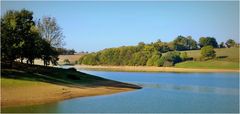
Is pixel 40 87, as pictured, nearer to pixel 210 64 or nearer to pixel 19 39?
pixel 19 39

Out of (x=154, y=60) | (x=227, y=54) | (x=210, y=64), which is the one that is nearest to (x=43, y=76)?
(x=210, y=64)

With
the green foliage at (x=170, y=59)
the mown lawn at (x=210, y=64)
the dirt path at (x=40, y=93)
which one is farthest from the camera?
the green foliage at (x=170, y=59)

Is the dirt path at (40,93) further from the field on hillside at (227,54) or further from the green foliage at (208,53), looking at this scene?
the green foliage at (208,53)

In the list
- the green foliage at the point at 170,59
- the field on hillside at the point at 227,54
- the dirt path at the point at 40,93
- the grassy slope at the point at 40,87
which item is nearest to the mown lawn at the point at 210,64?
the green foliage at the point at 170,59

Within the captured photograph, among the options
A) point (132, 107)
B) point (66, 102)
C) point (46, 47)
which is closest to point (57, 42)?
point (46, 47)

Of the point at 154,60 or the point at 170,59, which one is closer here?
the point at 170,59

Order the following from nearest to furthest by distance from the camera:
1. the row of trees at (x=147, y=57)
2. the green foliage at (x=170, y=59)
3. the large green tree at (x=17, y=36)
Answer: the large green tree at (x=17, y=36) → the green foliage at (x=170, y=59) → the row of trees at (x=147, y=57)

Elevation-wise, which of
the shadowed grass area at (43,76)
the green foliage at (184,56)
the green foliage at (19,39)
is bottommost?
the shadowed grass area at (43,76)

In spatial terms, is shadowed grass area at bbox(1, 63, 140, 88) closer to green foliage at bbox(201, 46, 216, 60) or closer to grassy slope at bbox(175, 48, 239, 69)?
grassy slope at bbox(175, 48, 239, 69)

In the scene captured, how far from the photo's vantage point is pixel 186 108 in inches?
1560

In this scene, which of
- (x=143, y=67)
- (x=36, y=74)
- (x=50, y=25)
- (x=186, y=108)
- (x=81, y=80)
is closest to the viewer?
(x=186, y=108)

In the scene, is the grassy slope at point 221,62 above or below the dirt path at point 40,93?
above

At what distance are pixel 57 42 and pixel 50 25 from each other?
3.76 m

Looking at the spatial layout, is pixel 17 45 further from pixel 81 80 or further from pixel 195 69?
pixel 195 69
